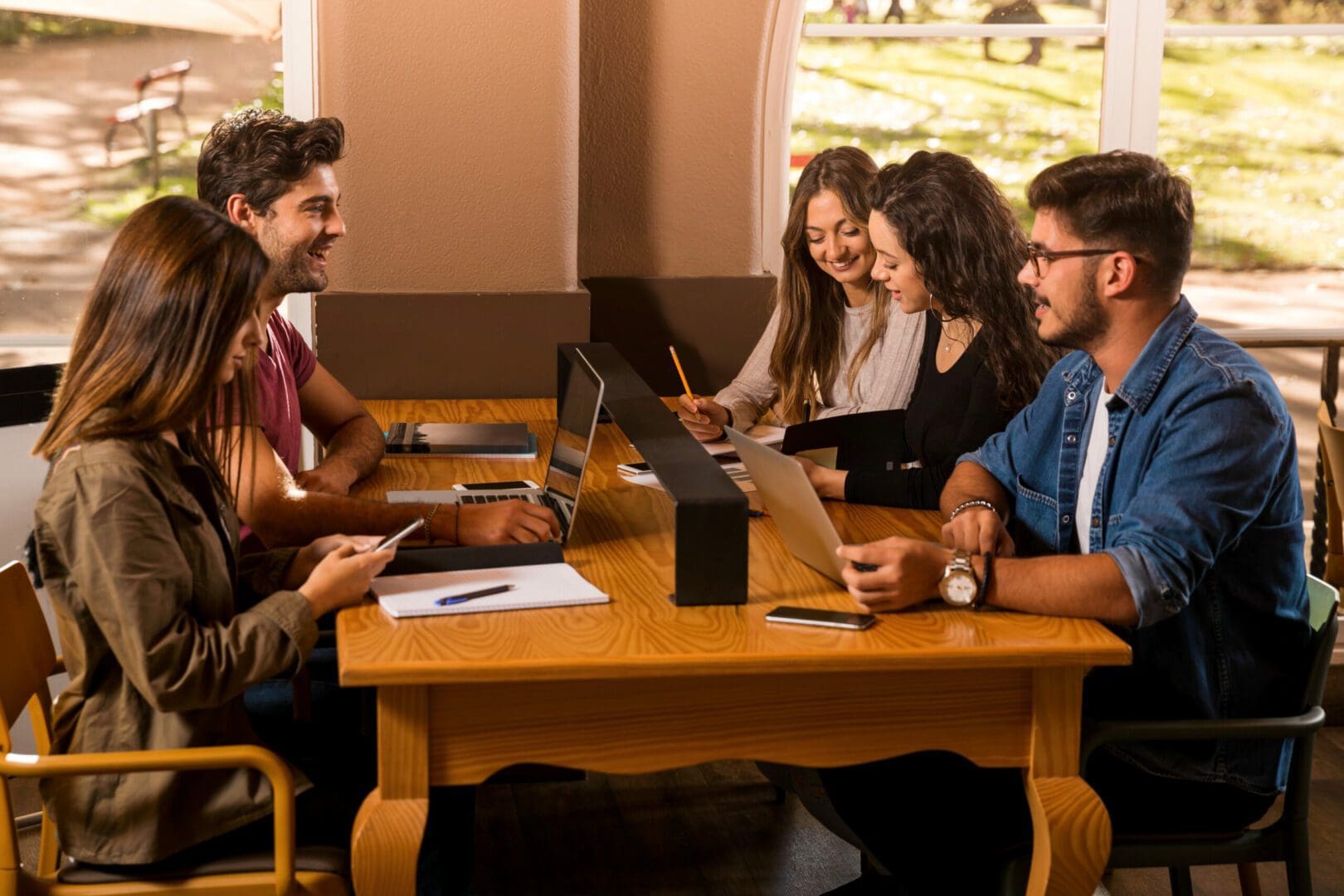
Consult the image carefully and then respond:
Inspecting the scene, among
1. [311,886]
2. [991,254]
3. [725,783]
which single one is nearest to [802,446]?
[991,254]

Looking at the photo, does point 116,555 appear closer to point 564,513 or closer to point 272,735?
point 272,735

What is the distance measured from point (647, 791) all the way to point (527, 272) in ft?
4.35

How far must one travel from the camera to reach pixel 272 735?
6.32 ft

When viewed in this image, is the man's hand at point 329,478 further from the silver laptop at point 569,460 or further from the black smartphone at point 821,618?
the black smartphone at point 821,618

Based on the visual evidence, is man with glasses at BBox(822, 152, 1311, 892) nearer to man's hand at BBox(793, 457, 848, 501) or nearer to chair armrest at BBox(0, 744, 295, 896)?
man's hand at BBox(793, 457, 848, 501)

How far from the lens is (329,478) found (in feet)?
7.84

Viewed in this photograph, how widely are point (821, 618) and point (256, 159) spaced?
4.96 feet

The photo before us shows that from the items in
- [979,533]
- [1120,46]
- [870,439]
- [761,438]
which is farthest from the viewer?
[1120,46]

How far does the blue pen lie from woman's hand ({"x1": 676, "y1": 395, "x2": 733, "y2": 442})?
1.16 m

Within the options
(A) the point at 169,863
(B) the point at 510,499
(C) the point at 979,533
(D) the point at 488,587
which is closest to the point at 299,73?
(B) the point at 510,499

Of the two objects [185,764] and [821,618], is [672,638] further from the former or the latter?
[185,764]

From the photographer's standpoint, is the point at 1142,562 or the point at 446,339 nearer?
the point at 1142,562

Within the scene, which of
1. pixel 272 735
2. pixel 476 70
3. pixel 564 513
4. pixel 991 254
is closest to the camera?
pixel 272 735

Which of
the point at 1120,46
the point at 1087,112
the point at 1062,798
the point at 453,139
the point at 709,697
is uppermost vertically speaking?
the point at 1120,46
